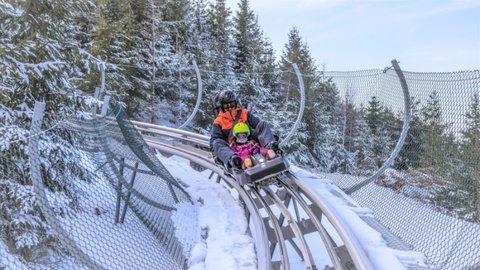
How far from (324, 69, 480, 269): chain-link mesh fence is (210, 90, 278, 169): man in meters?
1.38

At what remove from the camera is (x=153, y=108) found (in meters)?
18.1

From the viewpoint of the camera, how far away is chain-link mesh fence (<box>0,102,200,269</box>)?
4152 millimetres

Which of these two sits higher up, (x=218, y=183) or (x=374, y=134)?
(x=374, y=134)

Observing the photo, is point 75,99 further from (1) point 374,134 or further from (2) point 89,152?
(1) point 374,134

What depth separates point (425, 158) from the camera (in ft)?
13.6

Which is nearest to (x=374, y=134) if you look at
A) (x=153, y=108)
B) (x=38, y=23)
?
(x=38, y=23)

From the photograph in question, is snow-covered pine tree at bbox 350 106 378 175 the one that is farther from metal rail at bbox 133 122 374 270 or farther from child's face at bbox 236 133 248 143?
child's face at bbox 236 133 248 143

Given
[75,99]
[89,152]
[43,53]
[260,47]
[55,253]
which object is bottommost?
[55,253]

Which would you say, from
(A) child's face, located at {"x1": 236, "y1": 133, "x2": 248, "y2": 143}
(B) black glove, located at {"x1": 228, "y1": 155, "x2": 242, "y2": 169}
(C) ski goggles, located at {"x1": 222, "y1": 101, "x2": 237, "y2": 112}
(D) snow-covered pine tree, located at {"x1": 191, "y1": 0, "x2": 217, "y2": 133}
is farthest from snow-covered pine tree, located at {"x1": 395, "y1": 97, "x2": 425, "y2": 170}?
(D) snow-covered pine tree, located at {"x1": 191, "y1": 0, "x2": 217, "y2": 133}

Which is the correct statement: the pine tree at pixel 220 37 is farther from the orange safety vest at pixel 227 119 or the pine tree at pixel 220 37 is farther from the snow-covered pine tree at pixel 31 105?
the snow-covered pine tree at pixel 31 105

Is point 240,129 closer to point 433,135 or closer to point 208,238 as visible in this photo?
point 208,238

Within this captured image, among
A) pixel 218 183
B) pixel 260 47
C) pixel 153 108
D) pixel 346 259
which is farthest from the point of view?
pixel 260 47

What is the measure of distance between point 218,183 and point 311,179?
185cm

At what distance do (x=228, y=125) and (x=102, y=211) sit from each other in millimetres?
2584
